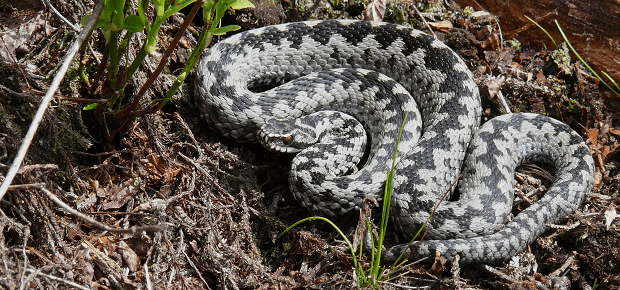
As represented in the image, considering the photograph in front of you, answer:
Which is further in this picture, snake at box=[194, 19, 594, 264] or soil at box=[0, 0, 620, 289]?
snake at box=[194, 19, 594, 264]

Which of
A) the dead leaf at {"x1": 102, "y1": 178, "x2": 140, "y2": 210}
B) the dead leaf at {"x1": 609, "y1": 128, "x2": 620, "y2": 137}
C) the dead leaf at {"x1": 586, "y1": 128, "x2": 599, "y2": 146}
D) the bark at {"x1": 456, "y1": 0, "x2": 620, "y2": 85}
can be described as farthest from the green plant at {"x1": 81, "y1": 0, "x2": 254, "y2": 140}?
the dead leaf at {"x1": 609, "y1": 128, "x2": 620, "y2": 137}

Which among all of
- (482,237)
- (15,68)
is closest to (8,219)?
(15,68)

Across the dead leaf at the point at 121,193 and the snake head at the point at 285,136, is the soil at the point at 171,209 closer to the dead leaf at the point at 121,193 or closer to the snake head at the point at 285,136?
the dead leaf at the point at 121,193

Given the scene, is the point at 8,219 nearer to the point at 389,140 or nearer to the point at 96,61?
the point at 96,61

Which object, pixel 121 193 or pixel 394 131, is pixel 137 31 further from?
pixel 394 131

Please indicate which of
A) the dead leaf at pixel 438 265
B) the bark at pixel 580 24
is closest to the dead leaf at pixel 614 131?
the bark at pixel 580 24

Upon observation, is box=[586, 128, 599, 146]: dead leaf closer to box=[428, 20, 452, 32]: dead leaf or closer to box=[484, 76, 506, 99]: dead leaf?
box=[484, 76, 506, 99]: dead leaf
